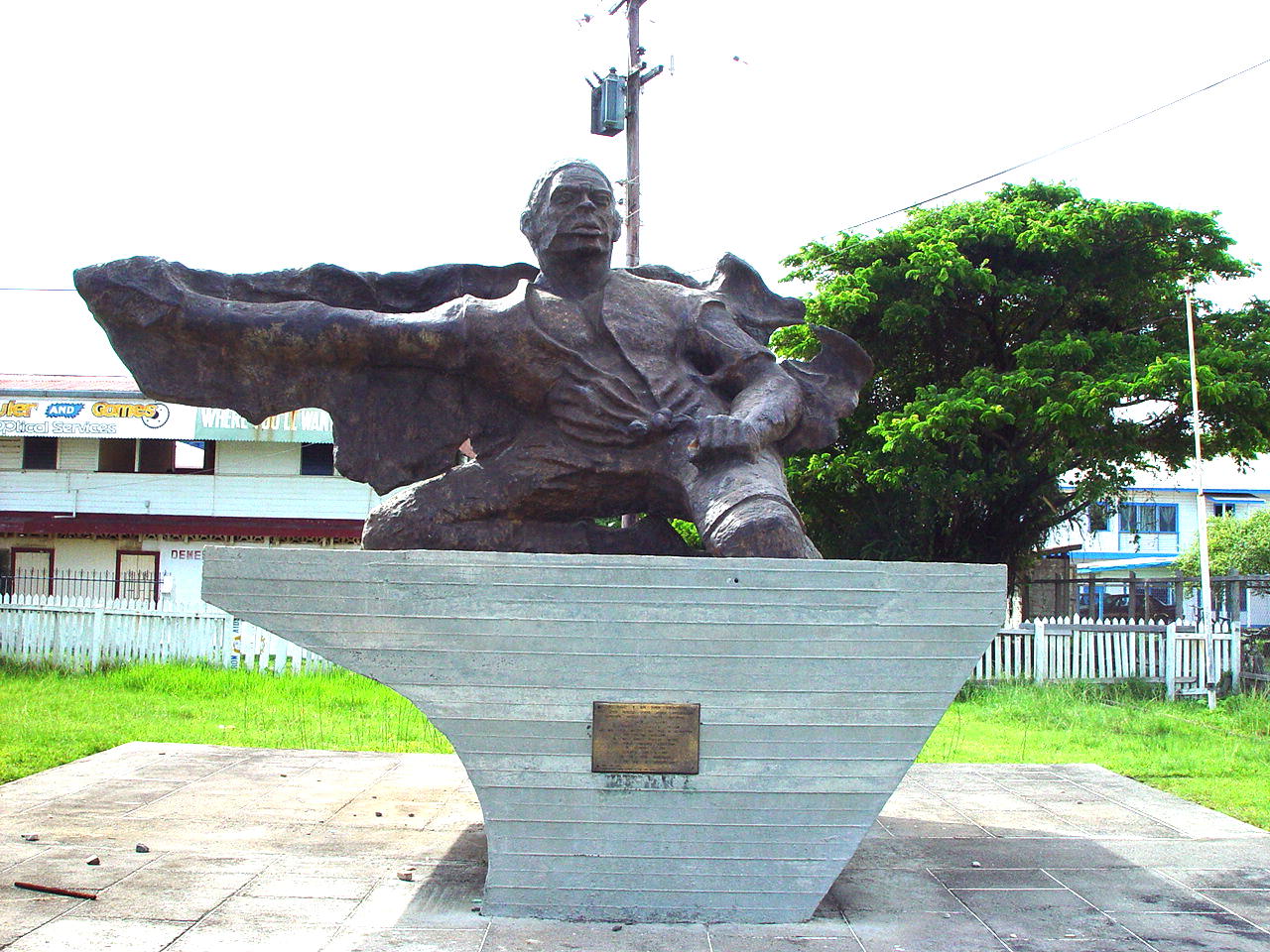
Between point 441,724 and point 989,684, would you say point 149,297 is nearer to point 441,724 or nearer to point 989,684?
point 441,724

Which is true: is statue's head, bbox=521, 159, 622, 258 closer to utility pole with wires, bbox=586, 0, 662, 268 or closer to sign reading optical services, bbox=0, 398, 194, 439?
utility pole with wires, bbox=586, 0, 662, 268

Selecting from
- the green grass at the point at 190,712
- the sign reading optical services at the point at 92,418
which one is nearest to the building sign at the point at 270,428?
the sign reading optical services at the point at 92,418

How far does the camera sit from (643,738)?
354cm

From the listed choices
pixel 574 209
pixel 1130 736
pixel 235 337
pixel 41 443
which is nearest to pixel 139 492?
pixel 41 443

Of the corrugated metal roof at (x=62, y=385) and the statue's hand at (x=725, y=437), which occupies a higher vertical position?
the corrugated metal roof at (x=62, y=385)

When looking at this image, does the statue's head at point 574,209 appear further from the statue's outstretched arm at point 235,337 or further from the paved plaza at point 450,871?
the paved plaza at point 450,871

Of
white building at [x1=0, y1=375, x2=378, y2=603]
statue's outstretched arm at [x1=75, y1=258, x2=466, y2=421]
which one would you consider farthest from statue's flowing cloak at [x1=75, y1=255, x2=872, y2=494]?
white building at [x1=0, y1=375, x2=378, y2=603]

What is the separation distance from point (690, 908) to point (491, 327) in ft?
6.85

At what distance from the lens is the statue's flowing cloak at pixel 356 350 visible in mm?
4125

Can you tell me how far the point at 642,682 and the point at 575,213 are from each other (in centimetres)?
177

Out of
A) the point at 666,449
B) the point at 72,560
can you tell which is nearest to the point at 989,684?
the point at 666,449

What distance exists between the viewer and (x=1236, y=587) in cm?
1354

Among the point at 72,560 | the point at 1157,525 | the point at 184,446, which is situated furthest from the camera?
the point at 1157,525

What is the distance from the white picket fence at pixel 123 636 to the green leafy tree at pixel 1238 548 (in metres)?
18.4
